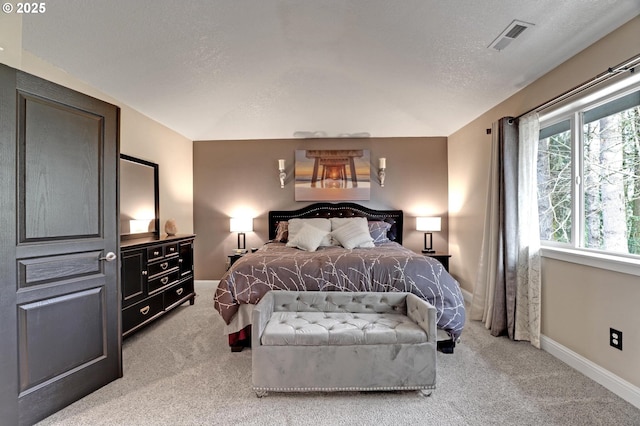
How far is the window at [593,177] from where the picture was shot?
210 centimetres

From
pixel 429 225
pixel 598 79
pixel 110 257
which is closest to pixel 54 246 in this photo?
pixel 110 257

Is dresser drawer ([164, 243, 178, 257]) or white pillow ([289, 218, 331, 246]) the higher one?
white pillow ([289, 218, 331, 246])

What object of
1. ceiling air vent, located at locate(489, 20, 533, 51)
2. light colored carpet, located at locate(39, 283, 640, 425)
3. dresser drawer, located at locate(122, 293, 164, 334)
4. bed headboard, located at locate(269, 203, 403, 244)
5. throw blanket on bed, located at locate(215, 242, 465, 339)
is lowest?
light colored carpet, located at locate(39, 283, 640, 425)

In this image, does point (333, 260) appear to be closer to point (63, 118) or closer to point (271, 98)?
point (63, 118)

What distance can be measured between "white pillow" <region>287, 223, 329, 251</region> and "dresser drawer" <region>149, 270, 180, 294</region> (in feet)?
4.74

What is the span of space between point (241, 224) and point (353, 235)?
196 cm

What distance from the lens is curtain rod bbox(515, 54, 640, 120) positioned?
187 cm

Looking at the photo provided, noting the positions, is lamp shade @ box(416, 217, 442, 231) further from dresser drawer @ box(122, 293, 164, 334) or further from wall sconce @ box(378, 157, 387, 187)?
dresser drawer @ box(122, 293, 164, 334)

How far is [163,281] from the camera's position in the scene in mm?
3299

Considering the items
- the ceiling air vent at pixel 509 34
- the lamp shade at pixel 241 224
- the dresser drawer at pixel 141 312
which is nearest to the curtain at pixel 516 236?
the ceiling air vent at pixel 509 34

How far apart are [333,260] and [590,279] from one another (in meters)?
2.04

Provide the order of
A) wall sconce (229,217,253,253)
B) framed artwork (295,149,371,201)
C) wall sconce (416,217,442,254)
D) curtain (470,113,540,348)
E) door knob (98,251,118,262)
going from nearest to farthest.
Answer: door knob (98,251,118,262) < curtain (470,113,540,348) < wall sconce (416,217,442,254) < wall sconce (229,217,253,253) < framed artwork (295,149,371,201)

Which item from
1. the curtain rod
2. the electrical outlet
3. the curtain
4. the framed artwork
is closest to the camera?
the curtain rod

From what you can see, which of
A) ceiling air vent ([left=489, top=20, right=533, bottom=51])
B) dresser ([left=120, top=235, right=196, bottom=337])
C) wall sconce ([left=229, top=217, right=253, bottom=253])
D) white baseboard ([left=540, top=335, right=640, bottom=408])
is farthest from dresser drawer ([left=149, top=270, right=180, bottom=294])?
ceiling air vent ([left=489, top=20, right=533, bottom=51])
